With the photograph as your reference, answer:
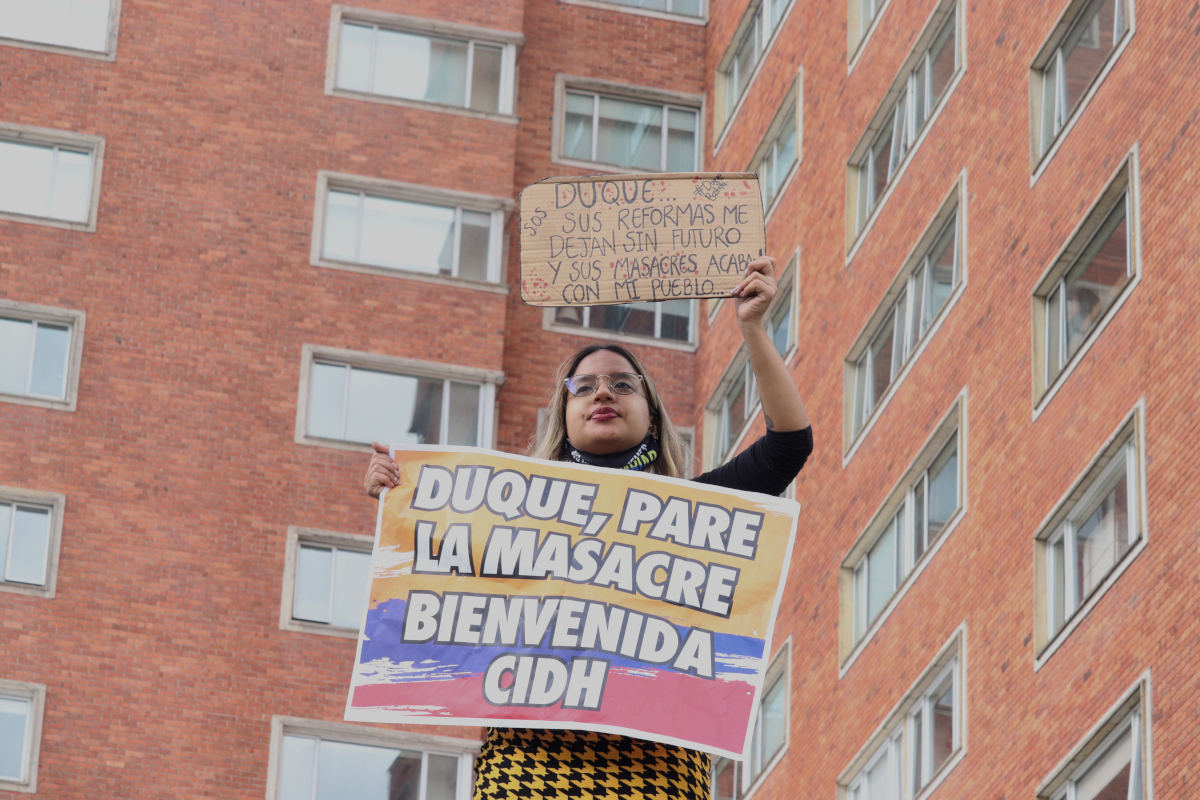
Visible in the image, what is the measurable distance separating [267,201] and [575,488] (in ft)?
97.4

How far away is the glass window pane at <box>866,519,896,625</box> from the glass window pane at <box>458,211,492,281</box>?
1098 centimetres

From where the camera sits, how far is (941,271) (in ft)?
92.3

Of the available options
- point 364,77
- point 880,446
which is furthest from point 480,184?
point 880,446

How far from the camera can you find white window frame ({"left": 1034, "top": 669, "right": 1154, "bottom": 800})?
789 inches

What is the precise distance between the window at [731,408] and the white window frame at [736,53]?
4.88m

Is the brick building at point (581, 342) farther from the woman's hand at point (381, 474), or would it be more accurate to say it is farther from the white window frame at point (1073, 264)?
the woman's hand at point (381, 474)

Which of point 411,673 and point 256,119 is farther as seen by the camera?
point 256,119

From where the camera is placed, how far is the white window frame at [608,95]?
131ft

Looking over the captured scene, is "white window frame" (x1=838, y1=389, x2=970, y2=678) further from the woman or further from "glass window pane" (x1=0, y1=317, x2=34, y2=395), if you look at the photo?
the woman

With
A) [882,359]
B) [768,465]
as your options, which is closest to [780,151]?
[882,359]

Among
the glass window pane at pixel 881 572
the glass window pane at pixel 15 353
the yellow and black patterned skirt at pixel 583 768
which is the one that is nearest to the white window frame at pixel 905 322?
the glass window pane at pixel 881 572

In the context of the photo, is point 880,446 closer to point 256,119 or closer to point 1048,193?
point 1048,193

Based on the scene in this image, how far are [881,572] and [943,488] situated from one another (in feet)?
7.32

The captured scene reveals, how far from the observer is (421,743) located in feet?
110
